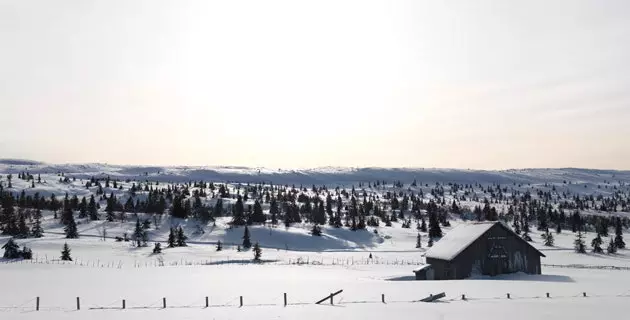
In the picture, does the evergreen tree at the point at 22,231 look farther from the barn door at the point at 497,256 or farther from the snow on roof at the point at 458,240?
the barn door at the point at 497,256

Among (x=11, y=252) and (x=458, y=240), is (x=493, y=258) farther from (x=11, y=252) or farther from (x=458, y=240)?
(x=11, y=252)

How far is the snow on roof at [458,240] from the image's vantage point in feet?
163

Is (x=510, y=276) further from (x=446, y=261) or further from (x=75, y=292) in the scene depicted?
(x=75, y=292)

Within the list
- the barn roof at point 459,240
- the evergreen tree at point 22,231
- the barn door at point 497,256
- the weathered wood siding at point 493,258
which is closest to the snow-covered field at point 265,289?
the barn door at point 497,256

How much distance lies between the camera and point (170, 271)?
53.8 meters

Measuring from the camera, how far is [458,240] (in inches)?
2037

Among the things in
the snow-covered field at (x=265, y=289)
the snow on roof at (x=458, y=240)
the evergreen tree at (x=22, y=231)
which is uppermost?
the snow on roof at (x=458, y=240)

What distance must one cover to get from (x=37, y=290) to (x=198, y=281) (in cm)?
1249

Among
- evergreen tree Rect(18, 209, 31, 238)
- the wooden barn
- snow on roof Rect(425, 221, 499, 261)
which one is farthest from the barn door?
evergreen tree Rect(18, 209, 31, 238)

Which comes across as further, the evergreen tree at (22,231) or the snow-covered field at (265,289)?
the evergreen tree at (22,231)

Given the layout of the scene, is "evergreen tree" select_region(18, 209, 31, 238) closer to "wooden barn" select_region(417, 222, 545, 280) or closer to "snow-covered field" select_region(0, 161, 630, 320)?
"snow-covered field" select_region(0, 161, 630, 320)

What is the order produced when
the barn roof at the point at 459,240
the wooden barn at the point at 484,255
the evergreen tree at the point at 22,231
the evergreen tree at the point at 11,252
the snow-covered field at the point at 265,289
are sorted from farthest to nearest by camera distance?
the evergreen tree at the point at 22,231 < the evergreen tree at the point at 11,252 < the barn roof at the point at 459,240 < the wooden barn at the point at 484,255 < the snow-covered field at the point at 265,289

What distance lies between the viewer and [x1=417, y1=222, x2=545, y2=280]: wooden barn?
4931 centimetres

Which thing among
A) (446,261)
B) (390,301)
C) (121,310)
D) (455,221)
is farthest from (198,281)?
(455,221)
